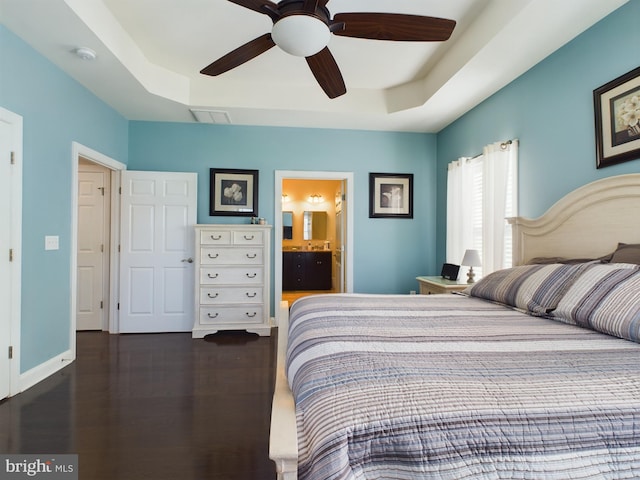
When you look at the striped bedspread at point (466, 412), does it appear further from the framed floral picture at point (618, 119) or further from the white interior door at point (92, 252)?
the white interior door at point (92, 252)

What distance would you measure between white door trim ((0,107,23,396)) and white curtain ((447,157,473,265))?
13.1 ft

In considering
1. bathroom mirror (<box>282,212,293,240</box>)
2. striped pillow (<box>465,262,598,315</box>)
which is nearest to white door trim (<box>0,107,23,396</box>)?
striped pillow (<box>465,262,598,315</box>)

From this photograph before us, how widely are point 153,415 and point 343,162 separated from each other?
3.43m

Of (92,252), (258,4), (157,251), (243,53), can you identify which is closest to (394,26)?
(258,4)

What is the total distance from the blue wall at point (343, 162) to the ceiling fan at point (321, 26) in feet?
7.20

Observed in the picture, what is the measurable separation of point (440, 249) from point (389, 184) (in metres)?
1.11

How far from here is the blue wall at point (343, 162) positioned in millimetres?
4160

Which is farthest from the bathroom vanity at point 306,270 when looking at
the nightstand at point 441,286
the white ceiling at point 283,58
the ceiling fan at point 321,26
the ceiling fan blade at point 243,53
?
the ceiling fan at point 321,26

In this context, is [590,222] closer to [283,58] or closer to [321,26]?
[321,26]

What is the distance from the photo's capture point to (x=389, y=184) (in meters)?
4.44

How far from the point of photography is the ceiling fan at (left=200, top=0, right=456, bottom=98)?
1688 mm

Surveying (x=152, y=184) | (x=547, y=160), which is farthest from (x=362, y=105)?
(x=152, y=184)

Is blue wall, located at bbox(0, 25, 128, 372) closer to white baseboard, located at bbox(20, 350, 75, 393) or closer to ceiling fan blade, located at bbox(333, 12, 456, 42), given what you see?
white baseboard, located at bbox(20, 350, 75, 393)

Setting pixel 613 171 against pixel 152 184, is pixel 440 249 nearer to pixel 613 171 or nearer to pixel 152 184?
pixel 613 171
